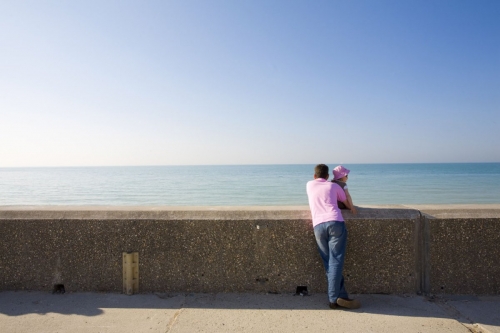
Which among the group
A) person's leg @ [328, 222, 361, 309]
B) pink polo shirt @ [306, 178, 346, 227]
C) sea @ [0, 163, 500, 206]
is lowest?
sea @ [0, 163, 500, 206]

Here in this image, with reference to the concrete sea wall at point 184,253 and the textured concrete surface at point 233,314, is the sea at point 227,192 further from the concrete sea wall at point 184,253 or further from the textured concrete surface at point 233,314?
the textured concrete surface at point 233,314

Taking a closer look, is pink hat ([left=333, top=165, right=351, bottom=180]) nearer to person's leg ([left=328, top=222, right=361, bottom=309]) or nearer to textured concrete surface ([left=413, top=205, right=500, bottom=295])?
person's leg ([left=328, top=222, right=361, bottom=309])

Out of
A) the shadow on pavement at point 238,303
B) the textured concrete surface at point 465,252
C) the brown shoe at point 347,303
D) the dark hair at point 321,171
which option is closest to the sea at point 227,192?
the shadow on pavement at point 238,303

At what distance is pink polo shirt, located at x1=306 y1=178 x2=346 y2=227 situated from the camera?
3.29 meters

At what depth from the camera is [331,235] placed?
3260 mm

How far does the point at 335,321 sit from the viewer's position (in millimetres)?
2910

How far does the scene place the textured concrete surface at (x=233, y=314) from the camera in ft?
9.22

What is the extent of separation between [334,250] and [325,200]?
1.67 ft

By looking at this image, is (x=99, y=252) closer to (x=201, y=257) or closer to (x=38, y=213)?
(x=38, y=213)

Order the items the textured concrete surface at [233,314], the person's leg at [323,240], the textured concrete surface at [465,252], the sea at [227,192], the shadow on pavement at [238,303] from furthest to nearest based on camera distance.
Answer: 1. the sea at [227,192]
2. the textured concrete surface at [465,252]
3. the person's leg at [323,240]
4. the shadow on pavement at [238,303]
5. the textured concrete surface at [233,314]

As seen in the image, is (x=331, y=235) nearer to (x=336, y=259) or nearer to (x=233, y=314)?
(x=336, y=259)

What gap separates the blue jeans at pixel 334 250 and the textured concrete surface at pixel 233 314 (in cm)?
20

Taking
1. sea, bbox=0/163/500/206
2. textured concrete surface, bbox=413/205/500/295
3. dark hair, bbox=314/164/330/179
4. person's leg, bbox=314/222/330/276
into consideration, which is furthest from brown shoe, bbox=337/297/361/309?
sea, bbox=0/163/500/206

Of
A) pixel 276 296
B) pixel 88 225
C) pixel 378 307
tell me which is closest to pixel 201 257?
pixel 276 296
